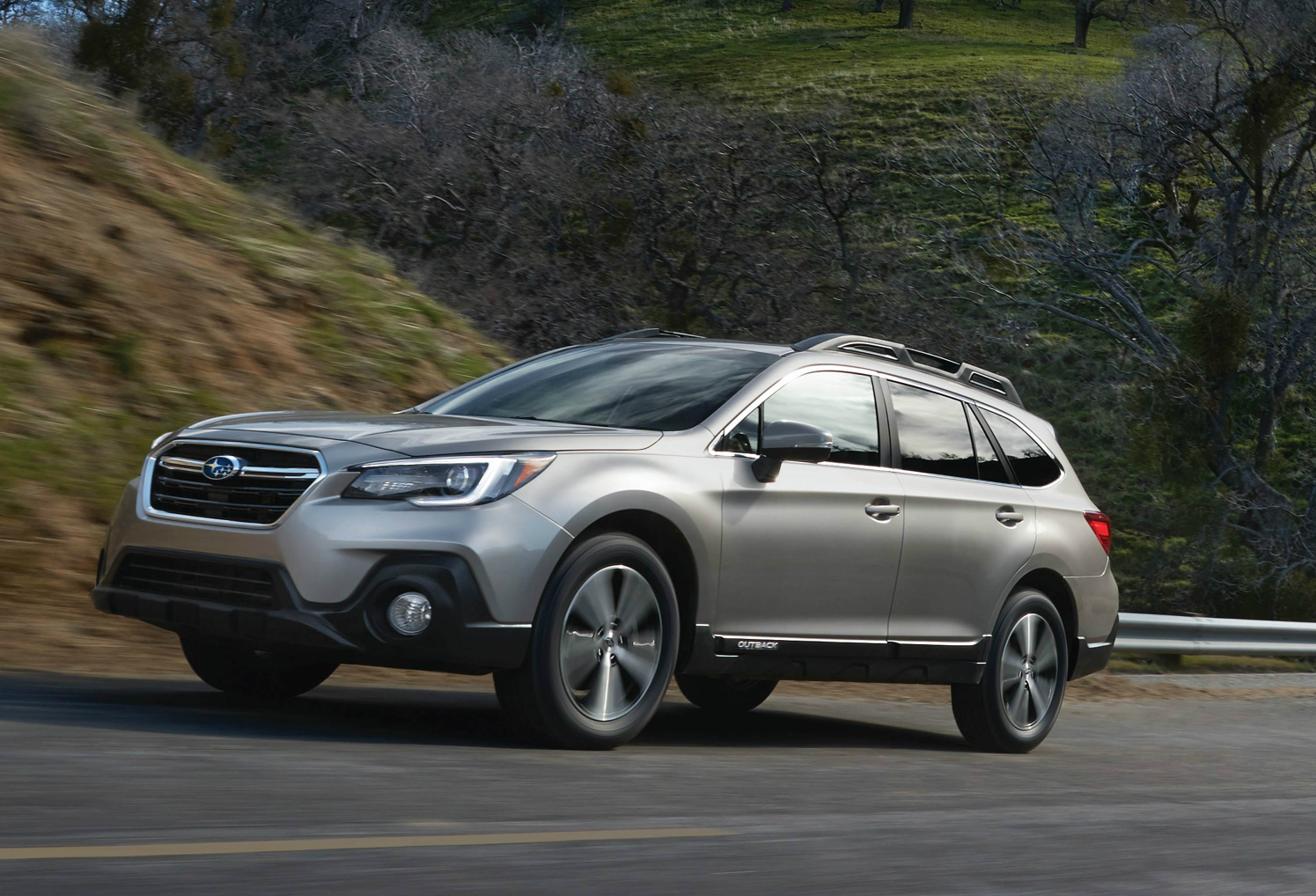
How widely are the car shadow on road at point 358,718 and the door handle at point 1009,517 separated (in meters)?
1.23

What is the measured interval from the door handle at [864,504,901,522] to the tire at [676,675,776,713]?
6.29 ft

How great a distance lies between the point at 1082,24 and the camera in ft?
281

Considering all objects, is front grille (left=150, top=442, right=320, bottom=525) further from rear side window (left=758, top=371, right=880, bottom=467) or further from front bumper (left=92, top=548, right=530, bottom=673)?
rear side window (left=758, top=371, right=880, bottom=467)

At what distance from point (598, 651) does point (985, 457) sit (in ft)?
9.55

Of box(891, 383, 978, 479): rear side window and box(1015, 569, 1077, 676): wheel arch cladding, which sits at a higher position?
box(891, 383, 978, 479): rear side window

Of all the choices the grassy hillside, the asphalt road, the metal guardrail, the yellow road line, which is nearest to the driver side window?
the asphalt road

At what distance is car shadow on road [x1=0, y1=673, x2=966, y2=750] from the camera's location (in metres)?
6.04

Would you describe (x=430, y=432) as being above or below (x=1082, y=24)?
below

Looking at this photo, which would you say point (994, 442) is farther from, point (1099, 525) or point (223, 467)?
point (223, 467)

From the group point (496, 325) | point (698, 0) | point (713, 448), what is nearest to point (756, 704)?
point (713, 448)

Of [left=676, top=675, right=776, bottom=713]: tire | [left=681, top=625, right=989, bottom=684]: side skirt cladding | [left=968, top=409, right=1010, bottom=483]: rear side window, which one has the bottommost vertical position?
[left=676, top=675, right=776, bottom=713]: tire

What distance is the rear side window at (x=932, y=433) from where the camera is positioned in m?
7.63

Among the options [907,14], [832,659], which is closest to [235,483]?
[832,659]

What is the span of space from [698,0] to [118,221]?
8433 cm
